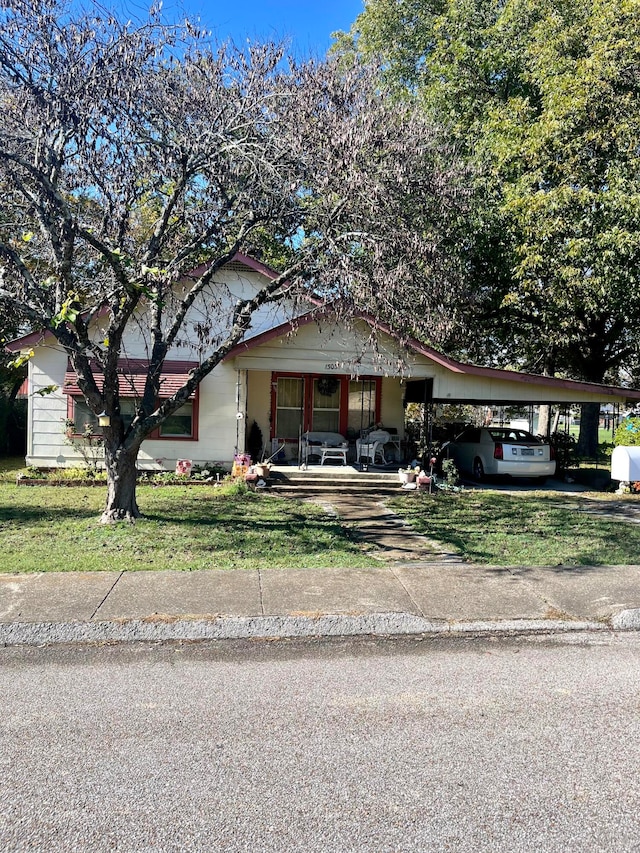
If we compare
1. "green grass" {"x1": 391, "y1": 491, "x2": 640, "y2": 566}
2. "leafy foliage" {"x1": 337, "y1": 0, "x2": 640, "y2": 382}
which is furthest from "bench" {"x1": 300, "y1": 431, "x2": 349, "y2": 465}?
"leafy foliage" {"x1": 337, "y1": 0, "x2": 640, "y2": 382}

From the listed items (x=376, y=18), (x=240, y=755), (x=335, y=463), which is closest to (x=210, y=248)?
(x=335, y=463)

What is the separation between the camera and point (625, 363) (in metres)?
22.7

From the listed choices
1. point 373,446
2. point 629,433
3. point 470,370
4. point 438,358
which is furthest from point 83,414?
point 629,433

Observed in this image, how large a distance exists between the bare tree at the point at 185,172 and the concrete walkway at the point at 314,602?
309 cm

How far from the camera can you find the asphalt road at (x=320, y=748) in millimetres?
2834

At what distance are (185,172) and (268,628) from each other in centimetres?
594

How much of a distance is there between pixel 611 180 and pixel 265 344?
→ 8731mm

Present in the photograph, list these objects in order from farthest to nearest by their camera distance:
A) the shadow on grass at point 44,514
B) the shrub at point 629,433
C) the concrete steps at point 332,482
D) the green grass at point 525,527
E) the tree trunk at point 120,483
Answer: the shrub at point 629,433 → the concrete steps at point 332,482 → the shadow on grass at point 44,514 → the tree trunk at point 120,483 → the green grass at point 525,527

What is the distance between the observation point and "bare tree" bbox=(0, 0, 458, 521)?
25.5 feet

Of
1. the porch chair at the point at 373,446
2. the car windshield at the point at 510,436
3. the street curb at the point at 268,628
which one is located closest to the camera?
the street curb at the point at 268,628

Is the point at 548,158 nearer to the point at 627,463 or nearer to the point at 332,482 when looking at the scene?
the point at 627,463

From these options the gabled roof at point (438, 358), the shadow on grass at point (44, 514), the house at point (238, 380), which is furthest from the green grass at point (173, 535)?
the gabled roof at point (438, 358)

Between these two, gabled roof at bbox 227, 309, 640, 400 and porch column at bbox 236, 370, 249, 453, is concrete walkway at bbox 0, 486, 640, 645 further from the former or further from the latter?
porch column at bbox 236, 370, 249, 453

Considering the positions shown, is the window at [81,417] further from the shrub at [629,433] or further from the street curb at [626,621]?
the shrub at [629,433]
